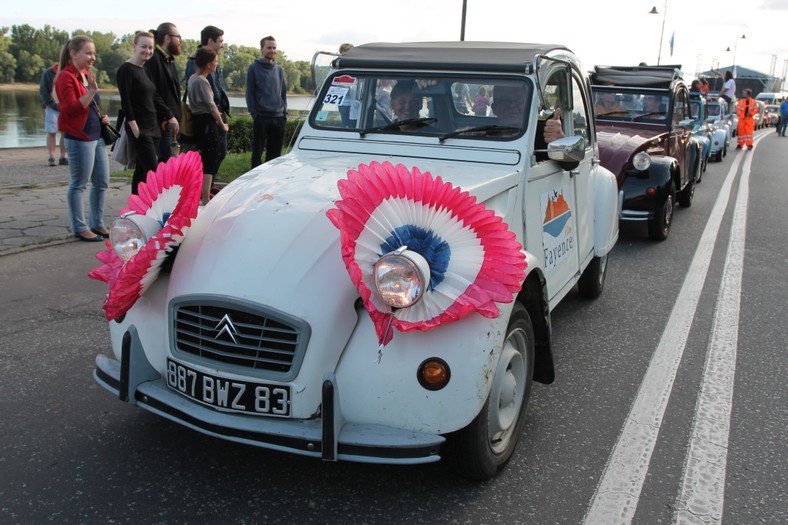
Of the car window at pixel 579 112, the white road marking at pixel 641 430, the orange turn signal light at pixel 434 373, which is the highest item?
the car window at pixel 579 112

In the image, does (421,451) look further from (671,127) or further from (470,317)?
(671,127)

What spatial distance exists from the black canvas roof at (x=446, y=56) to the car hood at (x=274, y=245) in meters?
0.84

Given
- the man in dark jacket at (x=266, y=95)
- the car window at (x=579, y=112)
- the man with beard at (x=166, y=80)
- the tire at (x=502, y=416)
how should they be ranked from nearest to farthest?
the tire at (x=502, y=416) → the car window at (x=579, y=112) → the man with beard at (x=166, y=80) → the man in dark jacket at (x=266, y=95)

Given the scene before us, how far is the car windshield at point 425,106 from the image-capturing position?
3.96 m

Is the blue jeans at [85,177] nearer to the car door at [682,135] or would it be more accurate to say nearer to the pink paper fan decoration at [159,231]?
the pink paper fan decoration at [159,231]

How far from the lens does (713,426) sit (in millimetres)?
3600

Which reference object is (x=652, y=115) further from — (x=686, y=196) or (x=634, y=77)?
(x=686, y=196)

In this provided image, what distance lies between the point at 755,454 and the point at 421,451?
A: 5.88 ft

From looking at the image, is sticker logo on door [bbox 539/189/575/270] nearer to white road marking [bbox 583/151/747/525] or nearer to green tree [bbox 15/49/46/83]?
white road marking [bbox 583/151/747/525]

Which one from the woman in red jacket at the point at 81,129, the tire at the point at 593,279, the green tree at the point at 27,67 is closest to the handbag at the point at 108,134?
the woman in red jacket at the point at 81,129

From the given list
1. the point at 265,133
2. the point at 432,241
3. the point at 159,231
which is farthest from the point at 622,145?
the point at 159,231

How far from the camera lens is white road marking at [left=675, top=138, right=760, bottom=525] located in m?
2.88

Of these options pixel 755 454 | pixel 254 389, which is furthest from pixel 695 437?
pixel 254 389

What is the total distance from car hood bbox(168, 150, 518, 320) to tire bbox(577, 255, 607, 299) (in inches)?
91.5
